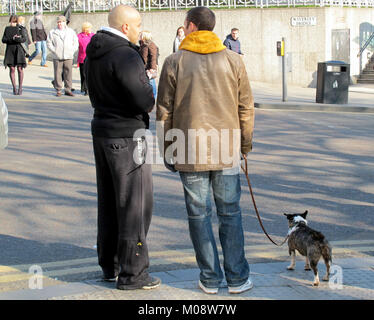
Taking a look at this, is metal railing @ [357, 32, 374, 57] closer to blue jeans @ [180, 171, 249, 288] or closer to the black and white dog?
the black and white dog

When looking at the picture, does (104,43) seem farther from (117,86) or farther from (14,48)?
(14,48)

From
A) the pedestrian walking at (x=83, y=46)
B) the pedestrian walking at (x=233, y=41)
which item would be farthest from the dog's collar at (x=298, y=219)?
the pedestrian walking at (x=233, y=41)

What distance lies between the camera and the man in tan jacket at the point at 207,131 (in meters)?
4.53

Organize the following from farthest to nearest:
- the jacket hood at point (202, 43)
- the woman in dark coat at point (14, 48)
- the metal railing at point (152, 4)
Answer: the metal railing at point (152, 4) → the woman in dark coat at point (14, 48) → the jacket hood at point (202, 43)

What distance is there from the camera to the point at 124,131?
4.64 m

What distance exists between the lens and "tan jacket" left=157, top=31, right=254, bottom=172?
14.8 ft

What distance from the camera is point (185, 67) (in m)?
4.52

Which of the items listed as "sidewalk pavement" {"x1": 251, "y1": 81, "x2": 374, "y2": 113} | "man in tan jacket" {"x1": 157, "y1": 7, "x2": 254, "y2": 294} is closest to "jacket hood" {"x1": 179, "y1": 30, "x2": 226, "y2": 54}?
"man in tan jacket" {"x1": 157, "y1": 7, "x2": 254, "y2": 294}

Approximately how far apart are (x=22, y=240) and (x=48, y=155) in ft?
13.9

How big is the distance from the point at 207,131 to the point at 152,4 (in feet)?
67.9

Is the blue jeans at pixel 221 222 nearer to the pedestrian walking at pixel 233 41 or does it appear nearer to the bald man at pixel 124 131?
the bald man at pixel 124 131

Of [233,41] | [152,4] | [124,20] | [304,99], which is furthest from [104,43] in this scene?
[152,4]

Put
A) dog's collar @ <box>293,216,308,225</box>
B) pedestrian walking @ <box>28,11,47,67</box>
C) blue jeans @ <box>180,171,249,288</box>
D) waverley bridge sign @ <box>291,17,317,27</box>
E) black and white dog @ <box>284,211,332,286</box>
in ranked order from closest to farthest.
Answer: blue jeans @ <box>180,171,249,288</box>
black and white dog @ <box>284,211,332,286</box>
dog's collar @ <box>293,216,308,225</box>
pedestrian walking @ <box>28,11,47,67</box>
waverley bridge sign @ <box>291,17,317,27</box>

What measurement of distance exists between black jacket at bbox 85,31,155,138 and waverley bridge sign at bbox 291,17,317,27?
1922 centimetres
